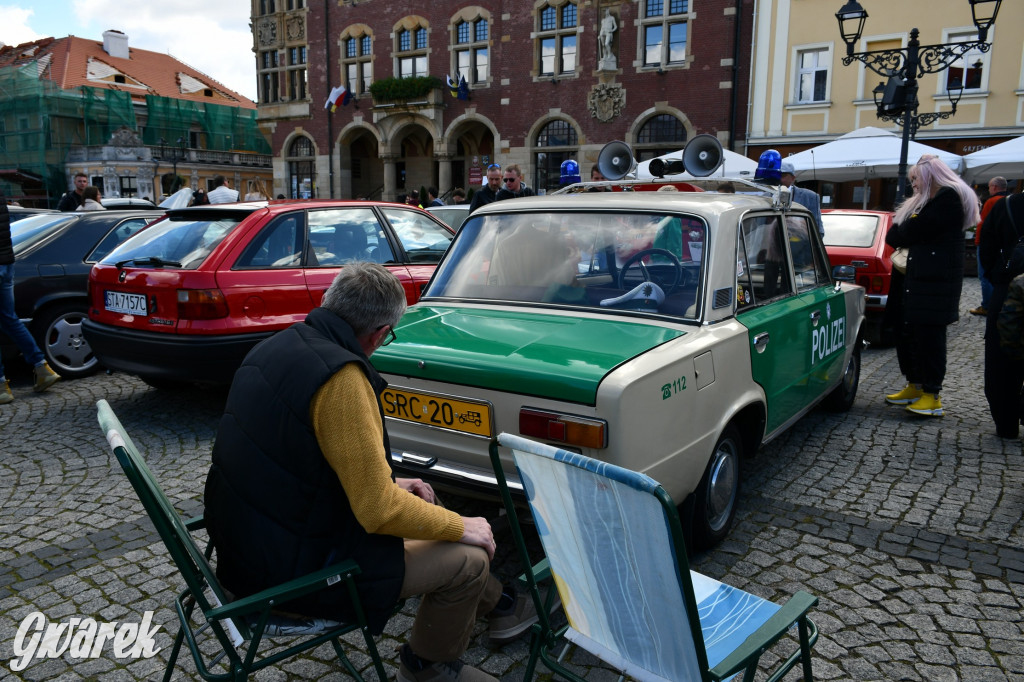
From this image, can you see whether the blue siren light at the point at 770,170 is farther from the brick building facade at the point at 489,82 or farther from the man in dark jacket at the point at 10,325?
the brick building facade at the point at 489,82

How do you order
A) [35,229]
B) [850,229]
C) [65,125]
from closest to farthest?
[35,229] < [850,229] < [65,125]

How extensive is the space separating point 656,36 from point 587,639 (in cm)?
2798

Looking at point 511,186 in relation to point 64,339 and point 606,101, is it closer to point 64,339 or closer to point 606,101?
Answer: point 64,339

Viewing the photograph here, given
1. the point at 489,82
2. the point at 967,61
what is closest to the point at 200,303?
the point at 967,61

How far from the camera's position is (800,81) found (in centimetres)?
2388

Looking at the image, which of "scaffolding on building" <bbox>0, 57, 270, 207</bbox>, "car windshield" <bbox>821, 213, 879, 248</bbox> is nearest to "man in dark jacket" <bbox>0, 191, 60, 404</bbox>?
"car windshield" <bbox>821, 213, 879, 248</bbox>

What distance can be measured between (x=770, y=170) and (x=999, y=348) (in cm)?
218

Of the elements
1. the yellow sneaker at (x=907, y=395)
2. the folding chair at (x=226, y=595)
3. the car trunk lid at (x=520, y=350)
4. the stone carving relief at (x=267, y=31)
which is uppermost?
the stone carving relief at (x=267, y=31)

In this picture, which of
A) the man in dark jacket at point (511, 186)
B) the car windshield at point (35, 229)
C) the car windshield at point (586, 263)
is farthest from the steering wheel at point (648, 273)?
the car windshield at point (35, 229)

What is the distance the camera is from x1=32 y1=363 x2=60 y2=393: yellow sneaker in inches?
268

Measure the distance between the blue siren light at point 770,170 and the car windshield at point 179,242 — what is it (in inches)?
166

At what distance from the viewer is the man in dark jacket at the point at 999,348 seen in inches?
211

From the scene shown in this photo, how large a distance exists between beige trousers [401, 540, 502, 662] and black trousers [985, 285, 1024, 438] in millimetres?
→ 4484

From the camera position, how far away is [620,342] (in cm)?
337
